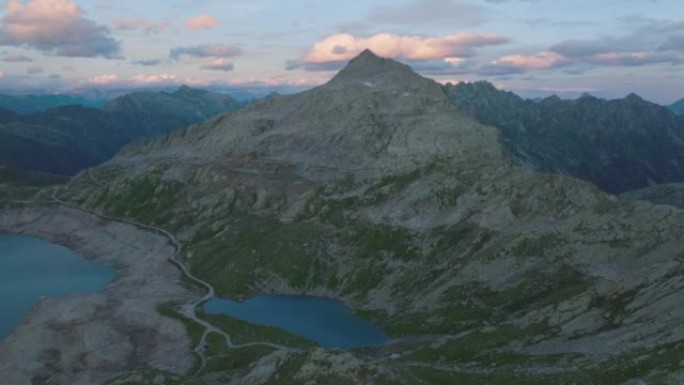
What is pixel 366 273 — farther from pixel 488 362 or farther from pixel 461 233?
pixel 488 362

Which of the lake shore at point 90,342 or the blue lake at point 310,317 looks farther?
the blue lake at point 310,317

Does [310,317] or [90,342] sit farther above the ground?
[90,342]

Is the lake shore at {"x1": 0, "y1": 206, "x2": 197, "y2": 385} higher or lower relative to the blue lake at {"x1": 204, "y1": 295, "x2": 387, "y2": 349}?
higher

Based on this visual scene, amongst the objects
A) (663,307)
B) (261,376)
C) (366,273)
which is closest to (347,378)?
(261,376)

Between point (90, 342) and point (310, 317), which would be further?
point (310, 317)

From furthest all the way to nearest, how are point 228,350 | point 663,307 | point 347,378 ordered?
1. point 228,350
2. point 663,307
3. point 347,378

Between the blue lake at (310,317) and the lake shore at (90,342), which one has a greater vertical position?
the lake shore at (90,342)

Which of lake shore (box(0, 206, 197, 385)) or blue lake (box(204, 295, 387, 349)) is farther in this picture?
blue lake (box(204, 295, 387, 349))

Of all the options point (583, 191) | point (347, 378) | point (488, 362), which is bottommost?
point (488, 362)
